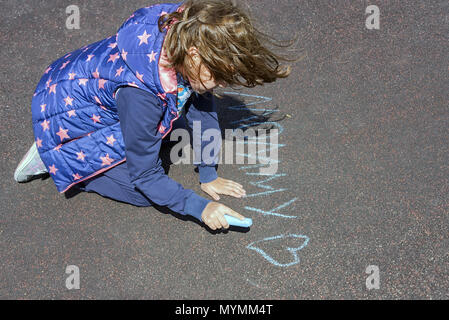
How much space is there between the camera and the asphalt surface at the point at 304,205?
2.03 meters

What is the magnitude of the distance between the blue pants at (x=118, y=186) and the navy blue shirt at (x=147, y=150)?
0.27m

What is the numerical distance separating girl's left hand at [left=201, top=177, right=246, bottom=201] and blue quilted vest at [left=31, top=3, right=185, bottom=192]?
0.46m

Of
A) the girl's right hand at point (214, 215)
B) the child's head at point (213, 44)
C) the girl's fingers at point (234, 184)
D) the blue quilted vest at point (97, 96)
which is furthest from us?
the girl's fingers at point (234, 184)

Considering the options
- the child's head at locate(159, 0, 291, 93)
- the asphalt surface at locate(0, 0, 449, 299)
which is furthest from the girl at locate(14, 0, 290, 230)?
the asphalt surface at locate(0, 0, 449, 299)

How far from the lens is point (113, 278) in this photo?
2062 mm

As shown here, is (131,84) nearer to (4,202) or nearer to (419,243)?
(4,202)

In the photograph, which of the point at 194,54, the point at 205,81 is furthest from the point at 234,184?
the point at 194,54

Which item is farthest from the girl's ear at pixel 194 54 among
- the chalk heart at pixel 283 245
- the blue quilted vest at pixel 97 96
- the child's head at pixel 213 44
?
the chalk heart at pixel 283 245

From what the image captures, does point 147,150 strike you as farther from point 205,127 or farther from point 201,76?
point 205,127

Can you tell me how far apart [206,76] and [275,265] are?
38.9 inches

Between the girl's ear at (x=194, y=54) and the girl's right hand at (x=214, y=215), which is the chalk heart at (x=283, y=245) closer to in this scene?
the girl's right hand at (x=214, y=215)

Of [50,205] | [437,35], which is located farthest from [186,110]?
[437,35]

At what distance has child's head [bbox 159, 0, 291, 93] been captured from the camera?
5.29 feet

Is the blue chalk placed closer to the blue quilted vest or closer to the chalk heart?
the chalk heart
